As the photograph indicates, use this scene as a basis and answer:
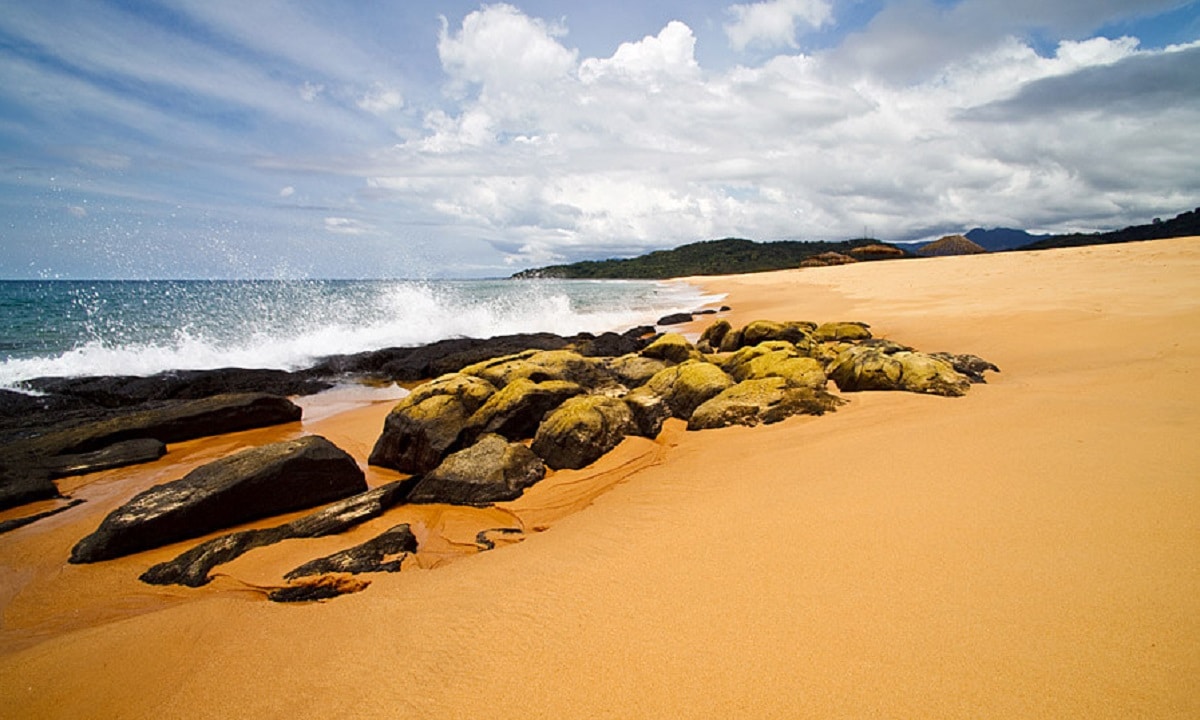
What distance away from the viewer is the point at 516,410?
739 cm

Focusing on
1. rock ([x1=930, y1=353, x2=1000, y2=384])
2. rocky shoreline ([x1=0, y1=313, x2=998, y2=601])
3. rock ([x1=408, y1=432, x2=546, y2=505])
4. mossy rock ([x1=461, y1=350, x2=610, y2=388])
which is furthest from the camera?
mossy rock ([x1=461, y1=350, x2=610, y2=388])

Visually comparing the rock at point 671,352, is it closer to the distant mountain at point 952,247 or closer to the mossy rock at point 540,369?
the mossy rock at point 540,369

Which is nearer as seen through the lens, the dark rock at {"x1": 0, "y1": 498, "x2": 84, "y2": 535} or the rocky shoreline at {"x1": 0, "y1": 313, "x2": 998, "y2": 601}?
the rocky shoreline at {"x1": 0, "y1": 313, "x2": 998, "y2": 601}

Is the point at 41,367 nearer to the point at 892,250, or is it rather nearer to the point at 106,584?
the point at 106,584

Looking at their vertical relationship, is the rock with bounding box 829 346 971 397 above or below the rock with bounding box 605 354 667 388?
above

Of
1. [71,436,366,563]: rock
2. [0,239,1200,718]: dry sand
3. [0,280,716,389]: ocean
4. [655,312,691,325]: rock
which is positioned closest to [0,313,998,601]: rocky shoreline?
[71,436,366,563]: rock

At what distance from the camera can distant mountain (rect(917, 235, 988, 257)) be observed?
177 feet

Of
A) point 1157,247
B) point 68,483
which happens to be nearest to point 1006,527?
point 68,483

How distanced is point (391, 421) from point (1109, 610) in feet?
24.1

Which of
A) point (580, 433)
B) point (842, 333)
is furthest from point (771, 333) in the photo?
point (580, 433)

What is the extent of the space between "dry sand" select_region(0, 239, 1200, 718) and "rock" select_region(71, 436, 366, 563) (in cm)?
25

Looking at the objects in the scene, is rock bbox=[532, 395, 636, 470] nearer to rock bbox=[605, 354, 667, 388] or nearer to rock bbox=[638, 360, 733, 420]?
rock bbox=[638, 360, 733, 420]

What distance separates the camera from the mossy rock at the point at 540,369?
27.8 ft

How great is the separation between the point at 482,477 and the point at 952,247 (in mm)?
64505
